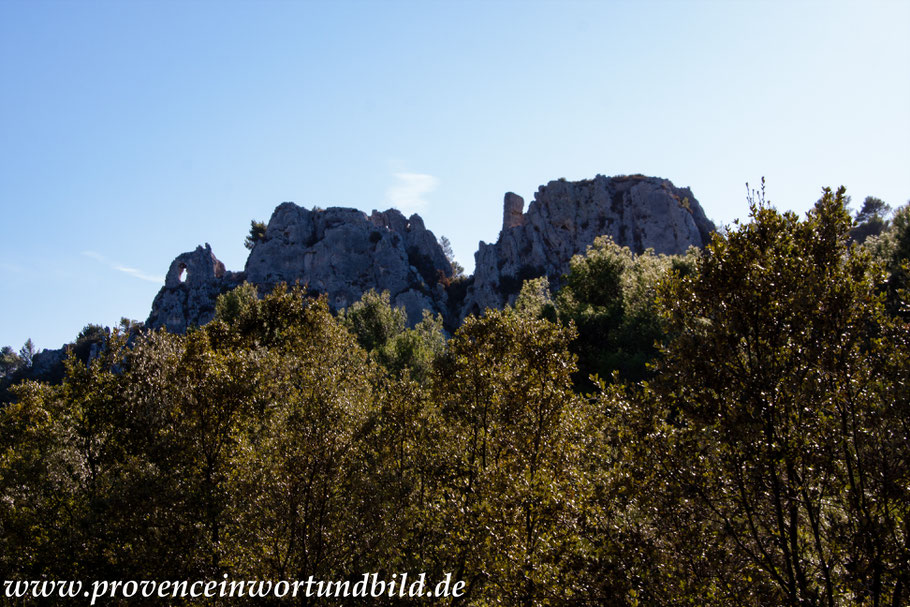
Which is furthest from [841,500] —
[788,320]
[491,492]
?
[491,492]

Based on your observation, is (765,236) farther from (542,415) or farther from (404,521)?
(404,521)

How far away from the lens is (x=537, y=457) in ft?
45.2

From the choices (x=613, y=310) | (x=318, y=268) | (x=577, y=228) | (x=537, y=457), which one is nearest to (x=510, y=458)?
(x=537, y=457)

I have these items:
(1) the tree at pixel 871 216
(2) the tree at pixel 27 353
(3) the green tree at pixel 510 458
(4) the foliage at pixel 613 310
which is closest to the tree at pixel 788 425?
(3) the green tree at pixel 510 458

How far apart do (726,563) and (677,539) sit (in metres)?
0.79

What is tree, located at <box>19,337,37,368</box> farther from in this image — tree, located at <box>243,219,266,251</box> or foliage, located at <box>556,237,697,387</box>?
foliage, located at <box>556,237,697,387</box>

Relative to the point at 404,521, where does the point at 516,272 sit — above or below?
above

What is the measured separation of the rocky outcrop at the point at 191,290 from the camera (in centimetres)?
12544

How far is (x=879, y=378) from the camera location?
8320 millimetres

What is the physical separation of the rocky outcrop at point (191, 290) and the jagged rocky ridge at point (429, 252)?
0.97ft

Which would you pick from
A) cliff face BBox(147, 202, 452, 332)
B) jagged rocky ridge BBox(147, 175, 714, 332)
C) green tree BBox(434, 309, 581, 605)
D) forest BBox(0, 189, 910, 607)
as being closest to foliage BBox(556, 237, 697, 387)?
green tree BBox(434, 309, 581, 605)

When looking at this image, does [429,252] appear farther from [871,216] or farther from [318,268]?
[871,216]

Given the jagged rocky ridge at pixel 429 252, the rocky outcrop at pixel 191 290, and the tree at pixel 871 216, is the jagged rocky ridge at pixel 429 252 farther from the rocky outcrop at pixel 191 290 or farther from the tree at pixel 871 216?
the tree at pixel 871 216

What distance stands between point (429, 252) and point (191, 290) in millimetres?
64152
